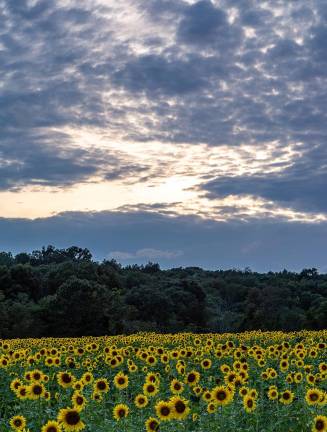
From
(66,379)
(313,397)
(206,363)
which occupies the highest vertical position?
(206,363)

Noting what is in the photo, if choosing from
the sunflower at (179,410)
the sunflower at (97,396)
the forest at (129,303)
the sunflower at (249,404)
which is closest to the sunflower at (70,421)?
the sunflower at (179,410)

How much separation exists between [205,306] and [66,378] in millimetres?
60955

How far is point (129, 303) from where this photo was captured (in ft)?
223

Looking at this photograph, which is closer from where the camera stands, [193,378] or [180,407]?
[180,407]

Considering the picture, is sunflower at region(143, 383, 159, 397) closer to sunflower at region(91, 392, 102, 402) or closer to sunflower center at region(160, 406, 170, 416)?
sunflower at region(91, 392, 102, 402)

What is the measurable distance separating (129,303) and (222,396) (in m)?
59.4

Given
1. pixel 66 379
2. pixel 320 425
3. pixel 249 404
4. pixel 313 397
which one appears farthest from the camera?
pixel 66 379

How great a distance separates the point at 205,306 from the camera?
71.4m

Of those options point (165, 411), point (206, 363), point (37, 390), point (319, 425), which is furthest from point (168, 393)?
point (319, 425)

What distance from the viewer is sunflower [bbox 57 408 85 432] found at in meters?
7.98

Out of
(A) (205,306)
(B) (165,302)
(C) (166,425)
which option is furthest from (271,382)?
(A) (205,306)

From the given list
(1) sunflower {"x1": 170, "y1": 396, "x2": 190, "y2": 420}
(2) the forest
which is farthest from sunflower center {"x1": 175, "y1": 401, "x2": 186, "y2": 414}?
(2) the forest

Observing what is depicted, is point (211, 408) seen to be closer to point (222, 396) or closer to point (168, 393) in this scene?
point (222, 396)

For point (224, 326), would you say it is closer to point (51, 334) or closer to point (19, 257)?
point (51, 334)
